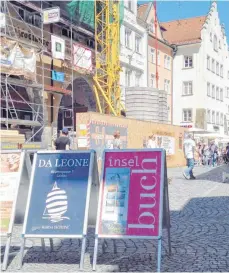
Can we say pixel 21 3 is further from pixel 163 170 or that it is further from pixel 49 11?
pixel 163 170

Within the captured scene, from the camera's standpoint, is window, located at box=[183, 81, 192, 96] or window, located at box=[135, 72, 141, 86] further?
window, located at box=[183, 81, 192, 96]

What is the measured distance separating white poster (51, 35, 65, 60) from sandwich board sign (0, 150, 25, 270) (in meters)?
19.4

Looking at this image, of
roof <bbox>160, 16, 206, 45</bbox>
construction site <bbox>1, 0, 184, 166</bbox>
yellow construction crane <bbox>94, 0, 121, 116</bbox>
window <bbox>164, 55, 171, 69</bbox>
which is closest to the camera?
construction site <bbox>1, 0, 184, 166</bbox>

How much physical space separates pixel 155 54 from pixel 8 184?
124 ft

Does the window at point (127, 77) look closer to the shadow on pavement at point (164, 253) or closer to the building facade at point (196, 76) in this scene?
the building facade at point (196, 76)

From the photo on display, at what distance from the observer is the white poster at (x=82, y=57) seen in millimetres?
26406

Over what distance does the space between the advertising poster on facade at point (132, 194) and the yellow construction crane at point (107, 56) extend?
81.3ft

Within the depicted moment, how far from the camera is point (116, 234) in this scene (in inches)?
194

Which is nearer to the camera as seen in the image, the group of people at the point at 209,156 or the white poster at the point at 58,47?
the white poster at the point at 58,47

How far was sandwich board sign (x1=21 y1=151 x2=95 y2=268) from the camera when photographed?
16.5 feet

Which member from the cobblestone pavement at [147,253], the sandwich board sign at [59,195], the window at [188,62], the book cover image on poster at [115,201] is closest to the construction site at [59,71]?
the cobblestone pavement at [147,253]

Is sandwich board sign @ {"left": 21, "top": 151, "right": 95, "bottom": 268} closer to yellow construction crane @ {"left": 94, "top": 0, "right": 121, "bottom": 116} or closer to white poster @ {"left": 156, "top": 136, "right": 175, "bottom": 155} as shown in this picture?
white poster @ {"left": 156, "top": 136, "right": 175, "bottom": 155}

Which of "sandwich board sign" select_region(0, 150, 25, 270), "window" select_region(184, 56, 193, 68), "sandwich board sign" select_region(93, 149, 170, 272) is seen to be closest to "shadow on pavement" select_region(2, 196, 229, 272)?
"sandwich board sign" select_region(93, 149, 170, 272)

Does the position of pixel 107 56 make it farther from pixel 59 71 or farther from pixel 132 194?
pixel 132 194
